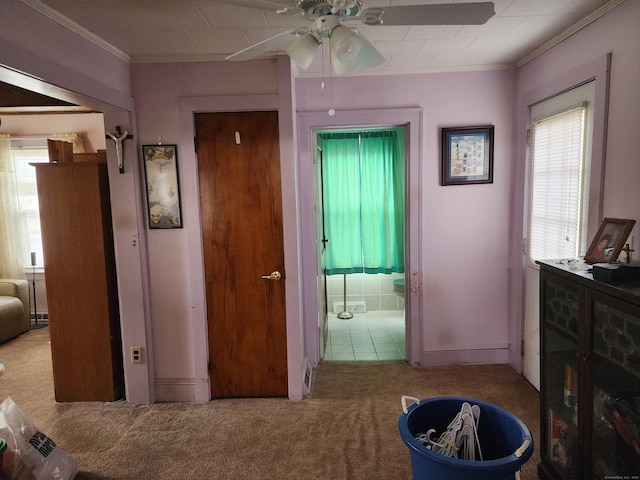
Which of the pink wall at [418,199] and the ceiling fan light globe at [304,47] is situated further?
the pink wall at [418,199]

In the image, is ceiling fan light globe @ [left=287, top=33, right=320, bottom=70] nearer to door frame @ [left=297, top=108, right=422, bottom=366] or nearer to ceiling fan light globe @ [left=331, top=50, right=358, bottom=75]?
ceiling fan light globe @ [left=331, top=50, right=358, bottom=75]

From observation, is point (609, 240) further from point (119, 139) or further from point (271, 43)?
point (119, 139)

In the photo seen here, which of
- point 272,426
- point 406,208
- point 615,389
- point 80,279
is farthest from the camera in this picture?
point 406,208

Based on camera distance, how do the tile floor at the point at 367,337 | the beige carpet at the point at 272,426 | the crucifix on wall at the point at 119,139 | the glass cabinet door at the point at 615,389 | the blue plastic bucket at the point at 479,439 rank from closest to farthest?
the blue plastic bucket at the point at 479,439 → the glass cabinet door at the point at 615,389 → the beige carpet at the point at 272,426 → the crucifix on wall at the point at 119,139 → the tile floor at the point at 367,337

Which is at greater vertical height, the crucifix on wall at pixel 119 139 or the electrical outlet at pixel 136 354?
the crucifix on wall at pixel 119 139

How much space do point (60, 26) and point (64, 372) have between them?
91.2 inches

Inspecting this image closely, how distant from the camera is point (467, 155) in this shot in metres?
3.12

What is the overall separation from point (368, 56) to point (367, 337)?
2989mm

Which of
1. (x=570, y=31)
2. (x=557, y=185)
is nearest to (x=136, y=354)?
(x=557, y=185)

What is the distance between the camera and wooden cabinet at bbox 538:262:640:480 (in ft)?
5.01

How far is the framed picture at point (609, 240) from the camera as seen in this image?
1.86m

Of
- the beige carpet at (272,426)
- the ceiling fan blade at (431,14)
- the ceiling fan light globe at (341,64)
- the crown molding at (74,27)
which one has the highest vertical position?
the crown molding at (74,27)

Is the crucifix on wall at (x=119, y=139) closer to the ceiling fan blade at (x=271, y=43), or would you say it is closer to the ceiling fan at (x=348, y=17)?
the ceiling fan blade at (x=271, y=43)

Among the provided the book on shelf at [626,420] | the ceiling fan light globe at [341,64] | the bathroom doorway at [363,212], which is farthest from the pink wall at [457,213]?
the book on shelf at [626,420]
